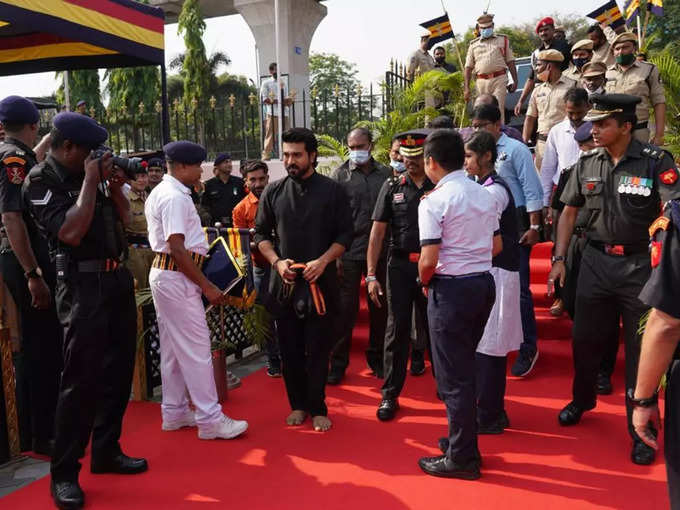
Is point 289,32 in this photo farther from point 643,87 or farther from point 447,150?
point 447,150

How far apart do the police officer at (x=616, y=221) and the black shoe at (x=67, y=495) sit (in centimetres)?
296

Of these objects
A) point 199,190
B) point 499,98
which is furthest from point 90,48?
point 499,98

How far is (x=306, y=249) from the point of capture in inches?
155

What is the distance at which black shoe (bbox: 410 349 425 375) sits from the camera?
5.06 meters

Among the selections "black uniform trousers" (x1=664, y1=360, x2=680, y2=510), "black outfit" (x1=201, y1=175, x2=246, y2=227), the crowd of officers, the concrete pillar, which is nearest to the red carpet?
the crowd of officers

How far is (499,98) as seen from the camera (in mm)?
8172

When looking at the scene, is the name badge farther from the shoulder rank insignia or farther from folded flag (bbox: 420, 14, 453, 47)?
folded flag (bbox: 420, 14, 453, 47)

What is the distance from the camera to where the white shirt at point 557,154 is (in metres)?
5.13

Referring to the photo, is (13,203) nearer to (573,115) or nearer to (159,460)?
(159,460)

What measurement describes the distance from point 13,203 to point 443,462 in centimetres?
280

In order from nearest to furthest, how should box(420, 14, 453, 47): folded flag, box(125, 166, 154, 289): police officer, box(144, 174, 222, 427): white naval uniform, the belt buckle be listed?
the belt buckle → box(144, 174, 222, 427): white naval uniform → box(125, 166, 154, 289): police officer → box(420, 14, 453, 47): folded flag

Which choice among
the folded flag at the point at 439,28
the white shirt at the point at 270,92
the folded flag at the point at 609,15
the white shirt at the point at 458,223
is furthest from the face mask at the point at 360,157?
the white shirt at the point at 270,92

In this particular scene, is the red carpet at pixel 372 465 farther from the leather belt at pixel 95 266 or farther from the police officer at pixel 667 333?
the police officer at pixel 667 333

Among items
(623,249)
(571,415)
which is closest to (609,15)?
(623,249)
